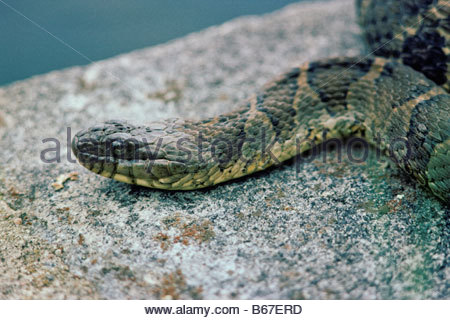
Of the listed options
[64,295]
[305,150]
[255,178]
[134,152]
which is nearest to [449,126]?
[305,150]

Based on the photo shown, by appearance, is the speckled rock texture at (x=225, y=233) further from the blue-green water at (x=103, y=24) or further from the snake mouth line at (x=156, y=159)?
the blue-green water at (x=103, y=24)

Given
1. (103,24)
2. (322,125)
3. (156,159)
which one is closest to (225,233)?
(156,159)

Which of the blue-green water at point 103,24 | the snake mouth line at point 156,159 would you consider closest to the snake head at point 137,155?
the snake mouth line at point 156,159

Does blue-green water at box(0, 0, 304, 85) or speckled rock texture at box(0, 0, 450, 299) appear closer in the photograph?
speckled rock texture at box(0, 0, 450, 299)

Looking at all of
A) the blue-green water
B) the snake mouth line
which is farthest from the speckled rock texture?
the blue-green water

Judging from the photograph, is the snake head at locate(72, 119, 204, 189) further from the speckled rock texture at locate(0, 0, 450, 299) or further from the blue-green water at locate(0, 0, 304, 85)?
the blue-green water at locate(0, 0, 304, 85)
